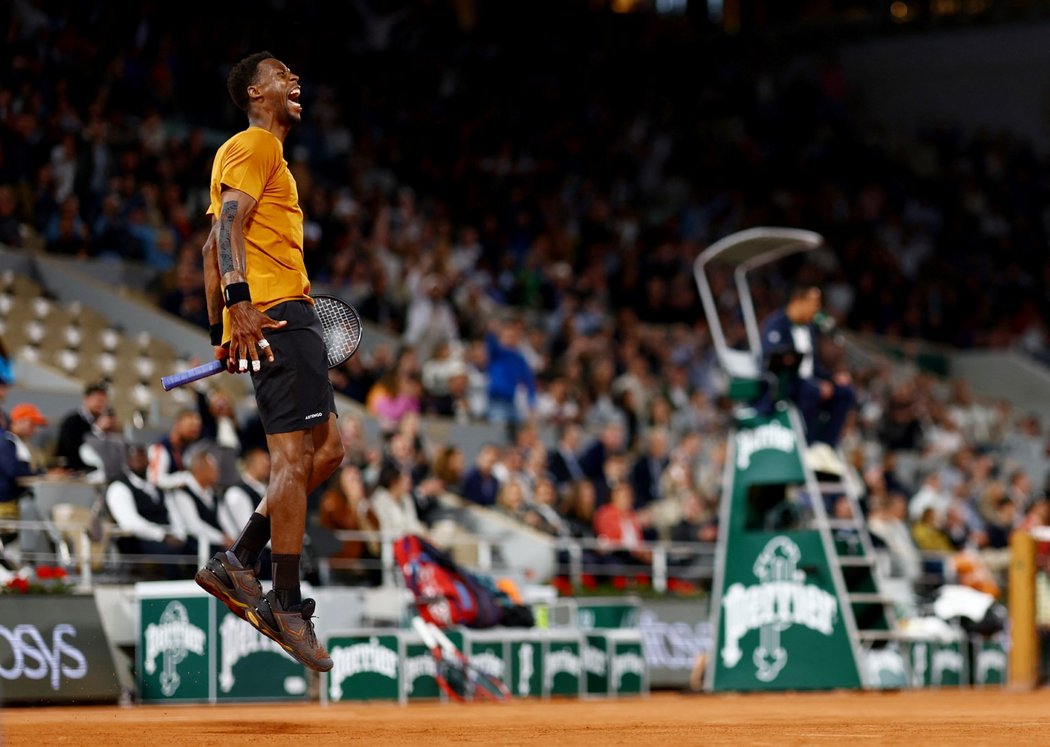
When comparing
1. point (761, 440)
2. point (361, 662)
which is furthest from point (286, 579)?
point (761, 440)

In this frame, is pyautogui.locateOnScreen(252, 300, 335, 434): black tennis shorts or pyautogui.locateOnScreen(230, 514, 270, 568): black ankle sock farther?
pyautogui.locateOnScreen(230, 514, 270, 568): black ankle sock

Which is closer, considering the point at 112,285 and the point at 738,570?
the point at 738,570

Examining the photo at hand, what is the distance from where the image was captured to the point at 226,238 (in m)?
7.12

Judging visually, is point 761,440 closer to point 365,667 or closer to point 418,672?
point 418,672

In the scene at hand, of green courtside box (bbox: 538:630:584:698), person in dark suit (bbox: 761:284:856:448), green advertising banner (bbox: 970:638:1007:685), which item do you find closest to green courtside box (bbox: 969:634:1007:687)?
green advertising banner (bbox: 970:638:1007:685)

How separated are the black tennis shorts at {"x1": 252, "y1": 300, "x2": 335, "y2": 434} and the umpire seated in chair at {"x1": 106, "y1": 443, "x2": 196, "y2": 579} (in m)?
6.01

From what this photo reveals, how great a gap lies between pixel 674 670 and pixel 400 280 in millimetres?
6474

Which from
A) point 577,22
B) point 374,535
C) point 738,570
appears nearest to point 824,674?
point 738,570

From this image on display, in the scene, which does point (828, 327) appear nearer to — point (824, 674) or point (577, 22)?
point (824, 674)

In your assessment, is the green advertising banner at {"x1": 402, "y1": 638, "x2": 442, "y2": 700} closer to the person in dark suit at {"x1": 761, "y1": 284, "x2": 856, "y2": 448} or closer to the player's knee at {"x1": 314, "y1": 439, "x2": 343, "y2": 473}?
the person in dark suit at {"x1": 761, "y1": 284, "x2": 856, "y2": 448}

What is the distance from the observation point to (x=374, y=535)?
576 inches

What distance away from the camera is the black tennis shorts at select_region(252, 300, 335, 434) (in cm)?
721

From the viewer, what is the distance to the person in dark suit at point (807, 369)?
43.7 feet

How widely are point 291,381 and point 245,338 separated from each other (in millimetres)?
314
